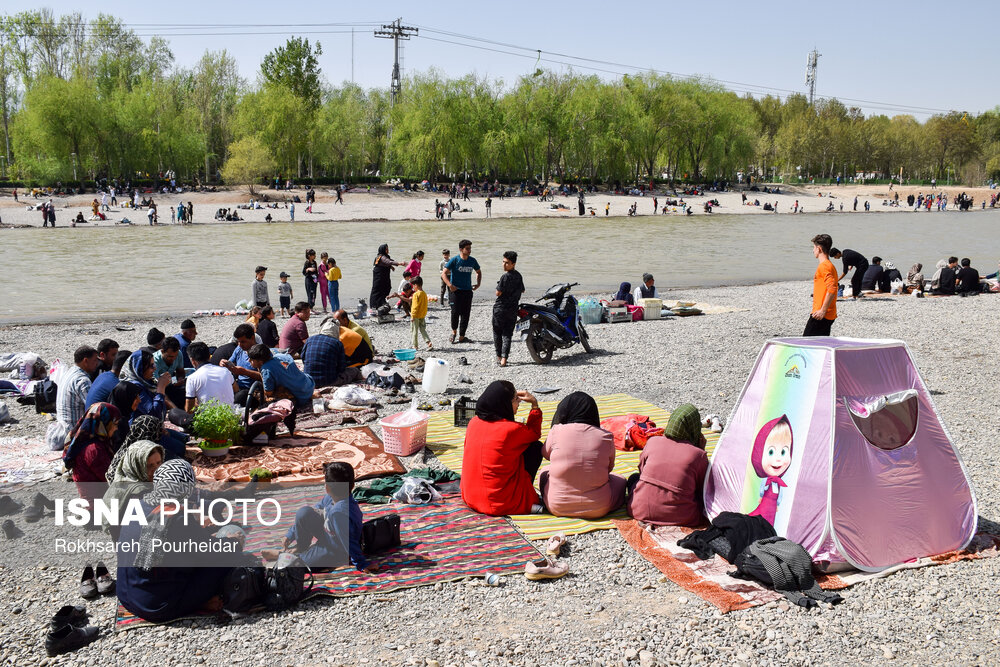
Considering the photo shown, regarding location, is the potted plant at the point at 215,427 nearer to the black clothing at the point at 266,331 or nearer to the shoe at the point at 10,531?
the shoe at the point at 10,531

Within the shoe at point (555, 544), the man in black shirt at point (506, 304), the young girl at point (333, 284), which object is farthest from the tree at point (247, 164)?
the shoe at point (555, 544)

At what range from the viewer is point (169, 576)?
4547 millimetres

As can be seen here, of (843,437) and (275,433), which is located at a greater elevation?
(843,437)

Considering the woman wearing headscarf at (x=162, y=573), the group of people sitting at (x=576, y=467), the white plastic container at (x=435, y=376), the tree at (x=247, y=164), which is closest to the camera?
the woman wearing headscarf at (x=162, y=573)

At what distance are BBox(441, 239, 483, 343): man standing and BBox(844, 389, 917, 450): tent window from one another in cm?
732

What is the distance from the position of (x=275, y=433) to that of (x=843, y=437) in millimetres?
5411

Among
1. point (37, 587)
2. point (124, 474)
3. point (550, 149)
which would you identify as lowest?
point (37, 587)

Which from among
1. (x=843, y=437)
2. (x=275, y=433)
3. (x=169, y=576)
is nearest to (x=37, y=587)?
(x=169, y=576)

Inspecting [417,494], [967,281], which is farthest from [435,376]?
[967,281]

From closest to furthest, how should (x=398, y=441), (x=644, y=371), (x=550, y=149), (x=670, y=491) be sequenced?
(x=670, y=491) → (x=398, y=441) → (x=644, y=371) → (x=550, y=149)

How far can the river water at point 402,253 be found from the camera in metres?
21.1

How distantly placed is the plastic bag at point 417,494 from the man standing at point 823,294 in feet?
16.1

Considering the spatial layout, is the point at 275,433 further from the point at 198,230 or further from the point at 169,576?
the point at 198,230

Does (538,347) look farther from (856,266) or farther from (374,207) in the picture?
(374,207)
